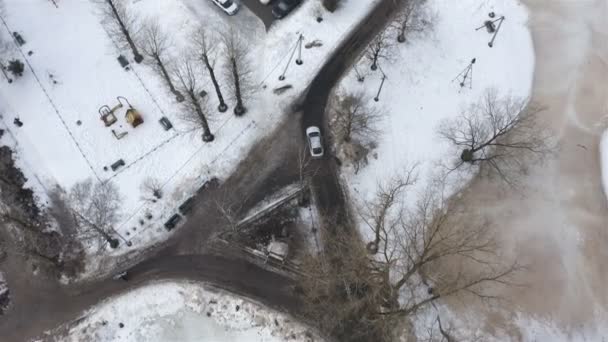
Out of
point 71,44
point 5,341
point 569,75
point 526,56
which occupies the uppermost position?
point 71,44

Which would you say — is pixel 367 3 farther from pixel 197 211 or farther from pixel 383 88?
pixel 197 211

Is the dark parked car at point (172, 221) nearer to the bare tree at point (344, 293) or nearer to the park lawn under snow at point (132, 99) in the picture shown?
the park lawn under snow at point (132, 99)

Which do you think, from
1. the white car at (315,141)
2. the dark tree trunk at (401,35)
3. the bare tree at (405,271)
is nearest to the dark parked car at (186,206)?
the bare tree at (405,271)

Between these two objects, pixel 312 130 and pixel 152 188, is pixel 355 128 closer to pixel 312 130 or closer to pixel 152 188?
pixel 312 130

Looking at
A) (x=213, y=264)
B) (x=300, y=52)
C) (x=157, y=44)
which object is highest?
(x=157, y=44)

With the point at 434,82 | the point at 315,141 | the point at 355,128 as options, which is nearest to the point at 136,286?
the point at 315,141

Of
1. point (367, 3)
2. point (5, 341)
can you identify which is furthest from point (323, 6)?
point (5, 341)
